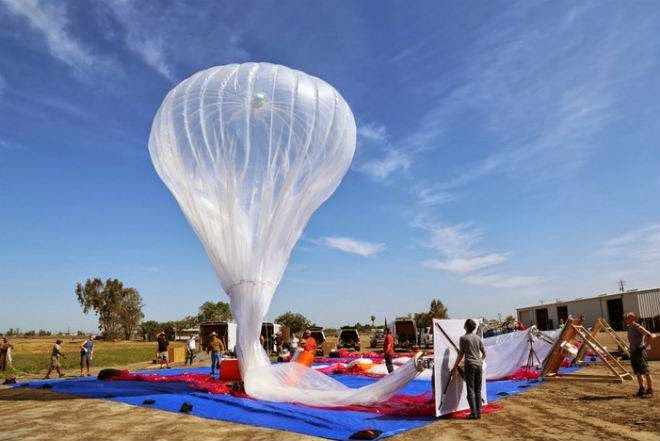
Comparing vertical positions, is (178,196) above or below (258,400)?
above

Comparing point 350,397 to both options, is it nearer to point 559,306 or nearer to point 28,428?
point 28,428

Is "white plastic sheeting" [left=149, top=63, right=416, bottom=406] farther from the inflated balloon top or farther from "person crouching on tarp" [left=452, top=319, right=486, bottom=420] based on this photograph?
"person crouching on tarp" [left=452, top=319, right=486, bottom=420]

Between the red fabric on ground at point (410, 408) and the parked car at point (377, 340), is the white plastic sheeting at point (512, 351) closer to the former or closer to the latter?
the red fabric on ground at point (410, 408)

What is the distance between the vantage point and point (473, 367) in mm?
7707

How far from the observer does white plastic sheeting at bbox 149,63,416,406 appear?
9.69 metres

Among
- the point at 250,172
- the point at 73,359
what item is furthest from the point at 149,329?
the point at 250,172

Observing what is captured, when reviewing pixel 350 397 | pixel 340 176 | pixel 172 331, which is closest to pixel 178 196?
pixel 340 176

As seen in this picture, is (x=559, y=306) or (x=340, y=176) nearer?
(x=340, y=176)

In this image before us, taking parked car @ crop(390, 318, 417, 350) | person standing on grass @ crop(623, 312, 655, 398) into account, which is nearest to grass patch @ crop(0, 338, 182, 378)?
parked car @ crop(390, 318, 417, 350)

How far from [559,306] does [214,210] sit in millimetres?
44424

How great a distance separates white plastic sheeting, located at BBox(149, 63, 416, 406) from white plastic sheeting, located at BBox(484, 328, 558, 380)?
5.41 meters

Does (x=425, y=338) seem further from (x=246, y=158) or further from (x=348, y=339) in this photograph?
(x=246, y=158)

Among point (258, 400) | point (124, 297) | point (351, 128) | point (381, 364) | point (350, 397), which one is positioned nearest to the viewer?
point (350, 397)

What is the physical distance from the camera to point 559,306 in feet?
152
